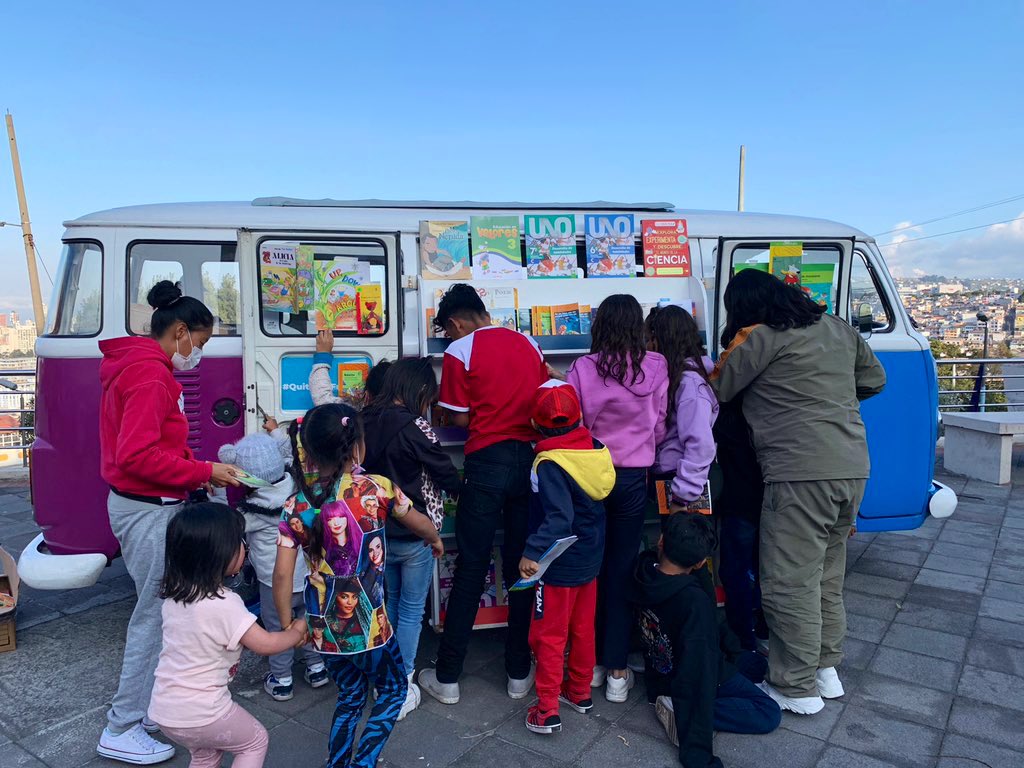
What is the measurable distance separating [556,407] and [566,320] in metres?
1.33

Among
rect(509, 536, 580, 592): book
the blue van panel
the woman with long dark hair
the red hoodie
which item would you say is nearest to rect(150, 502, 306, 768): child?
the red hoodie

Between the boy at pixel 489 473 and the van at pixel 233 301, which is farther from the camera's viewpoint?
the van at pixel 233 301

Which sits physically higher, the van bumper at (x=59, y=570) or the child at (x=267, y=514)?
the child at (x=267, y=514)

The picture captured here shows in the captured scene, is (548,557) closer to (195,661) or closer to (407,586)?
(407,586)

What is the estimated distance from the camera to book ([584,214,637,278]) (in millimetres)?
4559

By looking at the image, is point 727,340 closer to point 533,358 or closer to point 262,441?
point 533,358

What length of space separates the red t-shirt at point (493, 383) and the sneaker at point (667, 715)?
148 centimetres

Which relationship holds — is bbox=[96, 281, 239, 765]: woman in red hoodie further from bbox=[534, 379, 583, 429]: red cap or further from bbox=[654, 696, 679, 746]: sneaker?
bbox=[654, 696, 679, 746]: sneaker

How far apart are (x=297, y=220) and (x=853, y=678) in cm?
436

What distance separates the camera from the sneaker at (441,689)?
12.0 ft

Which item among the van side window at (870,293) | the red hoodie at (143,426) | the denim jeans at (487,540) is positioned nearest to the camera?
the red hoodie at (143,426)

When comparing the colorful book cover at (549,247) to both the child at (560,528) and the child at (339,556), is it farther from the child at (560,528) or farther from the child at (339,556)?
the child at (339,556)

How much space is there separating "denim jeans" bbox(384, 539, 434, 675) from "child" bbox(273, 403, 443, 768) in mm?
723

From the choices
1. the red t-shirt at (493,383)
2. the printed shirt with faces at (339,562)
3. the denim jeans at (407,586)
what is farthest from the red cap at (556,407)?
the printed shirt with faces at (339,562)
